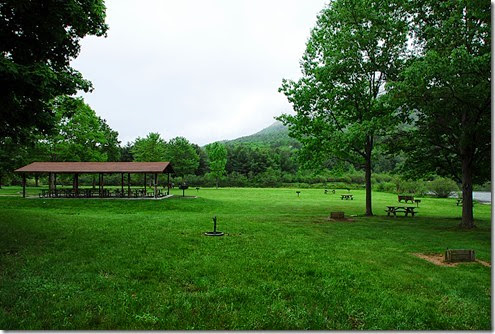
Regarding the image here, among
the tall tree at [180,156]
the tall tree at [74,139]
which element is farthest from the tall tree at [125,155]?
the tall tree at [74,139]

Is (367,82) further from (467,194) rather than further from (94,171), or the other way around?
(94,171)

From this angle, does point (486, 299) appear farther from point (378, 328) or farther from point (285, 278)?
point (285, 278)

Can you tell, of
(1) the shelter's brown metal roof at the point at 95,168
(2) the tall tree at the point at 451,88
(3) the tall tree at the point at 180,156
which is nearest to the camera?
(2) the tall tree at the point at 451,88

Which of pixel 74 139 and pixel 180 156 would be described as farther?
pixel 180 156

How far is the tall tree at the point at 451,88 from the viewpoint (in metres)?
12.6

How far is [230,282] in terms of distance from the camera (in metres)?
6.73

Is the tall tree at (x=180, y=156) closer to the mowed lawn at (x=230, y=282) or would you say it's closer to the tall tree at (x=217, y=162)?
the tall tree at (x=217, y=162)

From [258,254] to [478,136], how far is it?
12.3 metres

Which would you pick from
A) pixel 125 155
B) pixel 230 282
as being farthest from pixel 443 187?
pixel 125 155

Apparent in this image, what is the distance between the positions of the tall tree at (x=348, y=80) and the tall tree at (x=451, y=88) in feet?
5.09

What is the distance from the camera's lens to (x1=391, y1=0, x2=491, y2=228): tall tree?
12555 mm

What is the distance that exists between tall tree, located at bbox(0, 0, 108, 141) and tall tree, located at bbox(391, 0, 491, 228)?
1174 centimetres

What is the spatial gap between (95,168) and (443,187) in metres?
43.0

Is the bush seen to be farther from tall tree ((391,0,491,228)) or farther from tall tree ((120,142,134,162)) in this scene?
tall tree ((120,142,134,162))
